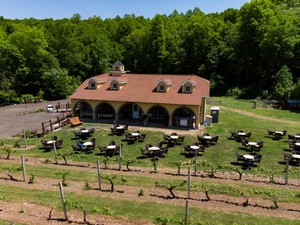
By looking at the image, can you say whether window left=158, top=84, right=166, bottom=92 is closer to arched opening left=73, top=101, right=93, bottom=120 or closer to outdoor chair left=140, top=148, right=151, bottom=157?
arched opening left=73, top=101, right=93, bottom=120

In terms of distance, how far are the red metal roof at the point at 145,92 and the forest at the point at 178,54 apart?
21.8m

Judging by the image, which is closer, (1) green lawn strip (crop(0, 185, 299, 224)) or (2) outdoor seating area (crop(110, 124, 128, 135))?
(1) green lawn strip (crop(0, 185, 299, 224))

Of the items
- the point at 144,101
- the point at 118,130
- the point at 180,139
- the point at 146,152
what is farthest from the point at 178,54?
the point at 146,152

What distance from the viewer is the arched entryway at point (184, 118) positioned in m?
32.6

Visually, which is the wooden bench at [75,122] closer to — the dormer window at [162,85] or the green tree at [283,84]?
the dormer window at [162,85]

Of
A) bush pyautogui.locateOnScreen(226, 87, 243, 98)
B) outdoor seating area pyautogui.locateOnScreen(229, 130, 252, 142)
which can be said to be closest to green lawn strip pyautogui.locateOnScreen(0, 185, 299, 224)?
outdoor seating area pyautogui.locateOnScreen(229, 130, 252, 142)

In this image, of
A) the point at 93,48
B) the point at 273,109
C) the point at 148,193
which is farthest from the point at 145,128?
the point at 93,48

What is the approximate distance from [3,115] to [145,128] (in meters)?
22.1

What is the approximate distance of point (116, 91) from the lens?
36.5m

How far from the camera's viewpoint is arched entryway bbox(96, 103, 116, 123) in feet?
117

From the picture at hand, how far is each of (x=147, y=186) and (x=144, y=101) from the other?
15.9 meters

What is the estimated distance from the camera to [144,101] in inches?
1312

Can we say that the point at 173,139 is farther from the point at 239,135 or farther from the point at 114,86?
the point at 114,86

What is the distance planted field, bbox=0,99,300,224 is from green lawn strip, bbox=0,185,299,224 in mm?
47
